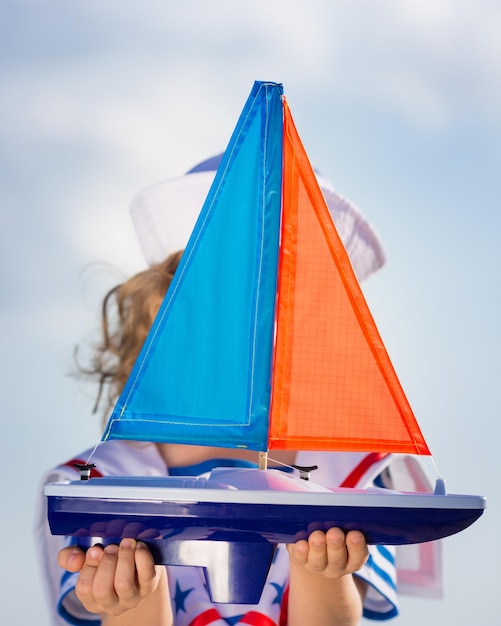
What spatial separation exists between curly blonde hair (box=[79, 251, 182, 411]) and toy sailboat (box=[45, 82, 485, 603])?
0.56 meters

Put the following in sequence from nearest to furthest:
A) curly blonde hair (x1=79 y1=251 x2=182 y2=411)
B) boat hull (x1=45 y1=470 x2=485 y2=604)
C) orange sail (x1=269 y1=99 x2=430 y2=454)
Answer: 1. boat hull (x1=45 y1=470 x2=485 y2=604)
2. orange sail (x1=269 y1=99 x2=430 y2=454)
3. curly blonde hair (x1=79 y1=251 x2=182 y2=411)

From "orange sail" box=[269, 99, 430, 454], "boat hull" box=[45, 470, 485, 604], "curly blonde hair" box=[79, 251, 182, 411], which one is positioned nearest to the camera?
"boat hull" box=[45, 470, 485, 604]

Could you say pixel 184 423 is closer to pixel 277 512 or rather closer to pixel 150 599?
pixel 277 512

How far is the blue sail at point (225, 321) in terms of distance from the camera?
797mm

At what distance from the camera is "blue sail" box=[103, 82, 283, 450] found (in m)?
0.80

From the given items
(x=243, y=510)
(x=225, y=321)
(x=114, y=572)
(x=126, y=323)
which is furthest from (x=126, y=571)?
(x=126, y=323)

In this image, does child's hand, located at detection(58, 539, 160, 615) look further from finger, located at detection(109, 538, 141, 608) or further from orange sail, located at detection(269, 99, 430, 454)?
orange sail, located at detection(269, 99, 430, 454)

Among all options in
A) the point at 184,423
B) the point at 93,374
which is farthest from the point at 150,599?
the point at 93,374

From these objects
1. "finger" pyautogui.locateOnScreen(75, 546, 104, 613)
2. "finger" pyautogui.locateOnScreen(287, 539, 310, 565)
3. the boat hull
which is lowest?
"finger" pyautogui.locateOnScreen(75, 546, 104, 613)

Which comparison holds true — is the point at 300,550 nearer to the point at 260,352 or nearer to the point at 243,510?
the point at 243,510

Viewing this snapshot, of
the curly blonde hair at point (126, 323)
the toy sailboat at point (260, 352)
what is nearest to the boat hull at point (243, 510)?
the toy sailboat at point (260, 352)

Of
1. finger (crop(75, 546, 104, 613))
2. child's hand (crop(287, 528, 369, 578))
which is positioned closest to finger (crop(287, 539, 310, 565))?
child's hand (crop(287, 528, 369, 578))

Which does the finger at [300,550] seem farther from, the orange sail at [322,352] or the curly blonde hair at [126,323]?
the curly blonde hair at [126,323]

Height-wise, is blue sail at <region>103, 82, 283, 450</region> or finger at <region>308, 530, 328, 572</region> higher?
blue sail at <region>103, 82, 283, 450</region>
